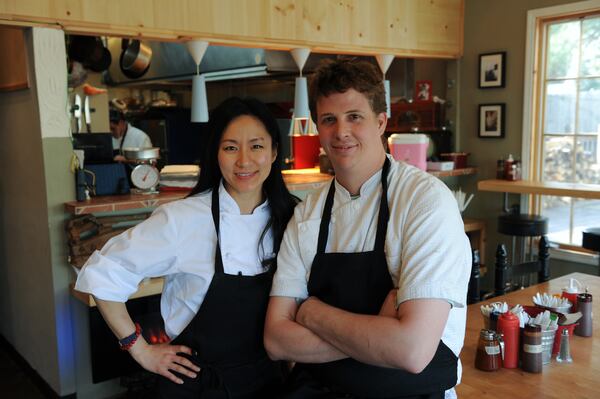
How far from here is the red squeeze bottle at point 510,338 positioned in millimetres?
1892

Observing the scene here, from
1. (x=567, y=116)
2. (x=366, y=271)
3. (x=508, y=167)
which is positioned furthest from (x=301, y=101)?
(x=366, y=271)

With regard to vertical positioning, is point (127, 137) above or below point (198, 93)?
below

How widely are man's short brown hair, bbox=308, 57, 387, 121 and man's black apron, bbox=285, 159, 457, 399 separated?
18 cm

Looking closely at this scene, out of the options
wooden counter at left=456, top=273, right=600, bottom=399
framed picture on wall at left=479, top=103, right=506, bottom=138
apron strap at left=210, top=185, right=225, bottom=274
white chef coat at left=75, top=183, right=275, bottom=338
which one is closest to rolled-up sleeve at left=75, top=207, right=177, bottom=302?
white chef coat at left=75, top=183, right=275, bottom=338

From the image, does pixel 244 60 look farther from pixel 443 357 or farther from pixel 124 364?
pixel 443 357

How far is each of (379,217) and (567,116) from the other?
Answer: 3915 mm

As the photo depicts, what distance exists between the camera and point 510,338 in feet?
6.21

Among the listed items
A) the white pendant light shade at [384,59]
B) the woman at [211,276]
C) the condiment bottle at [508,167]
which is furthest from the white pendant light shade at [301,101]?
the woman at [211,276]

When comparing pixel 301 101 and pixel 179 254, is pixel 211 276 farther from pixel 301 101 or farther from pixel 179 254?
pixel 301 101

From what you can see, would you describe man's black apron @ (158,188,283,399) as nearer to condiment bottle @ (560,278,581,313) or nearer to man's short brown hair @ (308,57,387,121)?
man's short brown hair @ (308,57,387,121)

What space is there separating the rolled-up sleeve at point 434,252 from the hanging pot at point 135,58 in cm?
572

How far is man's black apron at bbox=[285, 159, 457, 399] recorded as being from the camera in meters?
1.41

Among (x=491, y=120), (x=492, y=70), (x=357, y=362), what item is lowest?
(x=357, y=362)

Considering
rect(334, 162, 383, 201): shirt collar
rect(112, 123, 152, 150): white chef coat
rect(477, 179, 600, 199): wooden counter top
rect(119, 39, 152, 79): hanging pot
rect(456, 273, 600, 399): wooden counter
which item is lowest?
rect(456, 273, 600, 399): wooden counter
